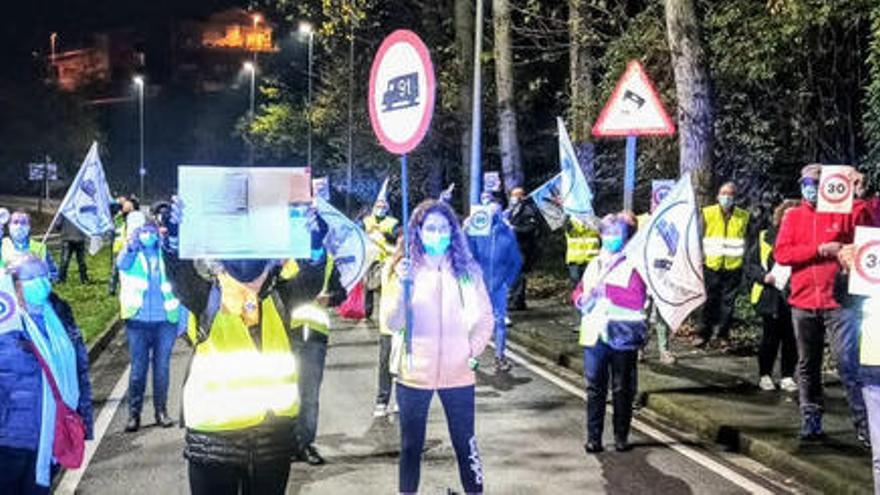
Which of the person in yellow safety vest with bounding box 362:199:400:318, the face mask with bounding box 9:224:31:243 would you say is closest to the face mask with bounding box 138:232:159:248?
the face mask with bounding box 9:224:31:243

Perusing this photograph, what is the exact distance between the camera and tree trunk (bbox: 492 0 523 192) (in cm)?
2230

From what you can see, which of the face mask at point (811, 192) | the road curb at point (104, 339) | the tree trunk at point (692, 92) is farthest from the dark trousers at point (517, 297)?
the face mask at point (811, 192)

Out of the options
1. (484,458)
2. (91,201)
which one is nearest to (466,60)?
(91,201)

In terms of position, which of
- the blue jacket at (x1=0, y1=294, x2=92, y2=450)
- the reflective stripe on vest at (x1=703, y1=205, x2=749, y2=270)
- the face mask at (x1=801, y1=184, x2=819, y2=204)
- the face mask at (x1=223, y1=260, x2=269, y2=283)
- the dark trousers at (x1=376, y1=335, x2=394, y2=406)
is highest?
the face mask at (x1=801, y1=184, x2=819, y2=204)

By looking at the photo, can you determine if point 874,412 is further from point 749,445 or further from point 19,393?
point 19,393

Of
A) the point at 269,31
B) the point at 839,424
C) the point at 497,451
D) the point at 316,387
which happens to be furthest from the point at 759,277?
the point at 269,31

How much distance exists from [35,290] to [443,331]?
87.2 inches

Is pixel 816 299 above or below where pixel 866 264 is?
below

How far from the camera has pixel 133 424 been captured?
9.65m

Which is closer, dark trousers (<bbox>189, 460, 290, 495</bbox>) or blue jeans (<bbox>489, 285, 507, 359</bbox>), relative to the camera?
dark trousers (<bbox>189, 460, 290, 495</bbox>)

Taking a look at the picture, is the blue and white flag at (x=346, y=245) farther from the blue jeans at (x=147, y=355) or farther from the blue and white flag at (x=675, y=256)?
the blue and white flag at (x=675, y=256)

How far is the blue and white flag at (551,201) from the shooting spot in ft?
56.9

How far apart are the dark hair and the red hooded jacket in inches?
125

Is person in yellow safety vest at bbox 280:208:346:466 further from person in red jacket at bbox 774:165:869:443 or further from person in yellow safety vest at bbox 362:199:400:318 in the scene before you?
person in yellow safety vest at bbox 362:199:400:318
